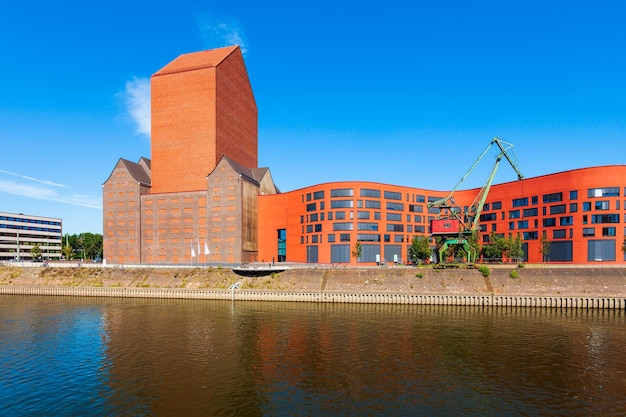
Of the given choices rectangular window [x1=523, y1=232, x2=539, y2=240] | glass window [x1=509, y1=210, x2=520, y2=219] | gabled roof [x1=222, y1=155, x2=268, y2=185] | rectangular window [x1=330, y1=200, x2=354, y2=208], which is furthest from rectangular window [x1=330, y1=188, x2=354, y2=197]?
rectangular window [x1=523, y1=232, x2=539, y2=240]

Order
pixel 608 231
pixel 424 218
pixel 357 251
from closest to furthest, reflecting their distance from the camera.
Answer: pixel 608 231 < pixel 357 251 < pixel 424 218

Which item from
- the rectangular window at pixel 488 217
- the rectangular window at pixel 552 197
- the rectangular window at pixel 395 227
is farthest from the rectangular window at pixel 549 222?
the rectangular window at pixel 395 227

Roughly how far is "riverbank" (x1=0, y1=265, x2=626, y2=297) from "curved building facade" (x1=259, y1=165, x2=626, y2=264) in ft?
87.5

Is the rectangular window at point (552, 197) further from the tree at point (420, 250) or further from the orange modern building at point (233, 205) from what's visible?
the tree at point (420, 250)

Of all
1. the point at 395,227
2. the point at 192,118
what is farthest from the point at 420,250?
the point at 192,118

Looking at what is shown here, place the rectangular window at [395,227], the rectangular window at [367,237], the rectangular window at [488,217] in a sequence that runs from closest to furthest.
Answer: the rectangular window at [367,237] → the rectangular window at [395,227] → the rectangular window at [488,217]

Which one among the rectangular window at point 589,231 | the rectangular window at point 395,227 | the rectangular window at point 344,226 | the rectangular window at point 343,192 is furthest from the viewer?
the rectangular window at point 395,227

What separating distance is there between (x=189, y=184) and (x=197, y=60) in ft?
129

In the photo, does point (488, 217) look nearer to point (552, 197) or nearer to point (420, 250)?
point (552, 197)

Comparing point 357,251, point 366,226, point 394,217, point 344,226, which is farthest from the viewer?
point 394,217

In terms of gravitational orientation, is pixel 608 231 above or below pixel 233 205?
below

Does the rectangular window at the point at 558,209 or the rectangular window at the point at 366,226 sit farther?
the rectangular window at the point at 366,226

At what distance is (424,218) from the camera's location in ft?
436

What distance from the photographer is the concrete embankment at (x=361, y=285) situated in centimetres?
7356
